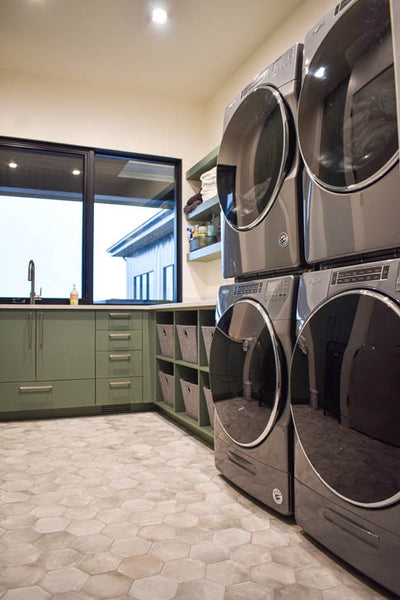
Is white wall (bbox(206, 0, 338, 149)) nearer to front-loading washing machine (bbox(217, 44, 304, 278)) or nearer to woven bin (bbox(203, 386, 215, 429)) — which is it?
front-loading washing machine (bbox(217, 44, 304, 278))

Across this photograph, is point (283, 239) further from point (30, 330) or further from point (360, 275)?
point (30, 330)

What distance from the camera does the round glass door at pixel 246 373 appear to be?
59.2 inches

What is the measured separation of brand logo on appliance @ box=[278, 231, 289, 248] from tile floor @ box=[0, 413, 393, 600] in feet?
3.09

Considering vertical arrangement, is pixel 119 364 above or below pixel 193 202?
below

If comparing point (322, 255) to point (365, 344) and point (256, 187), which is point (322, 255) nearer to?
point (365, 344)

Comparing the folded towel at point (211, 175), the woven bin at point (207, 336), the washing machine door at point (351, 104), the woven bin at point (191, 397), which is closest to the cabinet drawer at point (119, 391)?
the woven bin at point (191, 397)

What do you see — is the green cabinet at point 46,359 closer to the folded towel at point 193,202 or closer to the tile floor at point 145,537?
the tile floor at point 145,537

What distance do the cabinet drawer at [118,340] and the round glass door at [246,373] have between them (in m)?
1.53

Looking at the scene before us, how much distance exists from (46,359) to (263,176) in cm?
213

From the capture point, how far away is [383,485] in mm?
1023

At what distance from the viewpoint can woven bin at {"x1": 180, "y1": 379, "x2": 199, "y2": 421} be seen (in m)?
Answer: 2.54

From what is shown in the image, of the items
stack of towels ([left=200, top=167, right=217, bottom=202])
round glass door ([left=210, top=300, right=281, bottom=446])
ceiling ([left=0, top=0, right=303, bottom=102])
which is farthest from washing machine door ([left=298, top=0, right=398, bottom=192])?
stack of towels ([left=200, top=167, right=217, bottom=202])

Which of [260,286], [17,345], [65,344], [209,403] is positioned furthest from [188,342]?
[17,345]

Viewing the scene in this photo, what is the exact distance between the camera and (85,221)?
3.72 metres
